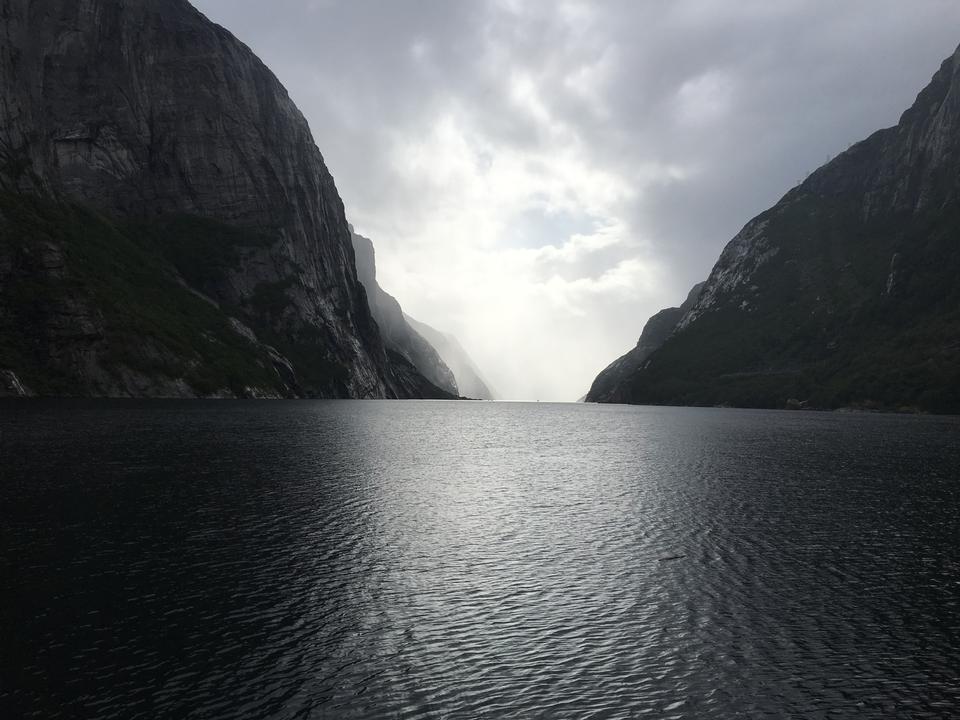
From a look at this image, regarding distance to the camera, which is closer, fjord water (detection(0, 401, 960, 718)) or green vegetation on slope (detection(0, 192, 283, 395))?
fjord water (detection(0, 401, 960, 718))

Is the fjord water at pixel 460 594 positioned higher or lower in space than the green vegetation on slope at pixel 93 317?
lower

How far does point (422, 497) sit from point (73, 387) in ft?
352

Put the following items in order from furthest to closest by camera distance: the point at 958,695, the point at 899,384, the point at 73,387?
the point at 899,384
the point at 73,387
the point at 958,695

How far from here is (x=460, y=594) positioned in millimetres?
23281

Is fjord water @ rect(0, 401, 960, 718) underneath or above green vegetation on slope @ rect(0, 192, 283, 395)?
underneath

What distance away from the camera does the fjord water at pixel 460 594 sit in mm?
15523

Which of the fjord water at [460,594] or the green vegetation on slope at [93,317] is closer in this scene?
the fjord water at [460,594]

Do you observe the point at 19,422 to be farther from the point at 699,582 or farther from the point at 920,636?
the point at 920,636

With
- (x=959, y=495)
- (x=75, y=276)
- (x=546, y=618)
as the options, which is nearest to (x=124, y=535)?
(x=546, y=618)

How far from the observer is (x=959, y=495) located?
45.5 meters

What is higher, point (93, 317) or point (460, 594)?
point (93, 317)

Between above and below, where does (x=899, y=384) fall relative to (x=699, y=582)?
above

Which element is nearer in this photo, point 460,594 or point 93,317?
point 460,594

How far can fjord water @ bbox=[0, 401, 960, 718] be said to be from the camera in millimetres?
15523
